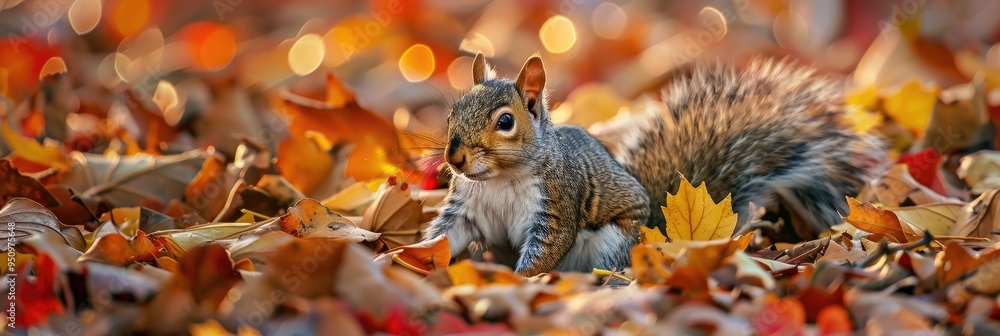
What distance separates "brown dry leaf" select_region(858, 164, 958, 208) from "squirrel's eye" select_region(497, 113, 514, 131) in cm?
93

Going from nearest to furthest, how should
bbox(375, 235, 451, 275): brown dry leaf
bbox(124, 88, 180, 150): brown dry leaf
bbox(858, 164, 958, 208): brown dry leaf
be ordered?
bbox(375, 235, 451, 275): brown dry leaf < bbox(858, 164, 958, 208): brown dry leaf < bbox(124, 88, 180, 150): brown dry leaf

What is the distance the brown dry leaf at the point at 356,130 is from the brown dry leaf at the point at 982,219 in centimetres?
Answer: 136

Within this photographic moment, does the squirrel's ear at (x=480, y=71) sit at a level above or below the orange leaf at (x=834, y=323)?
above

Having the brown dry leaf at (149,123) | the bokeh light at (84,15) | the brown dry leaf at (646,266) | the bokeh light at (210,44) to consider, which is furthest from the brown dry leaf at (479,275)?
the bokeh light at (84,15)

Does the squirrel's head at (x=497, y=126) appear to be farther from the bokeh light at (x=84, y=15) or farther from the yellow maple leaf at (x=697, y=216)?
the bokeh light at (x=84, y=15)

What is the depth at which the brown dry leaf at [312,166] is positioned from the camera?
102 inches

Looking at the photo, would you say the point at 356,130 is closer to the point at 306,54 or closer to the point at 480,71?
the point at 480,71

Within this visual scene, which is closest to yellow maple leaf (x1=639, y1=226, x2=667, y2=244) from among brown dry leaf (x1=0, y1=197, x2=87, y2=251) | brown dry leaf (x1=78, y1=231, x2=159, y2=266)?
brown dry leaf (x1=78, y1=231, x2=159, y2=266)

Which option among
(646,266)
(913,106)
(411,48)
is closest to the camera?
(646,266)

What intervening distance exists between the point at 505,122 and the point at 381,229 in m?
0.38

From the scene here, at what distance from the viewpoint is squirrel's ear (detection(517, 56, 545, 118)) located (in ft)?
6.97

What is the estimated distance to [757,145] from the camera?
2.52m

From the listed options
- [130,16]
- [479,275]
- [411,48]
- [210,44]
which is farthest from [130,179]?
[130,16]

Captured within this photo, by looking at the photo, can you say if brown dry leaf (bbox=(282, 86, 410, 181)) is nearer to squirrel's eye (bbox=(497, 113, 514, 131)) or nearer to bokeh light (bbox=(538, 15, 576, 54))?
squirrel's eye (bbox=(497, 113, 514, 131))
